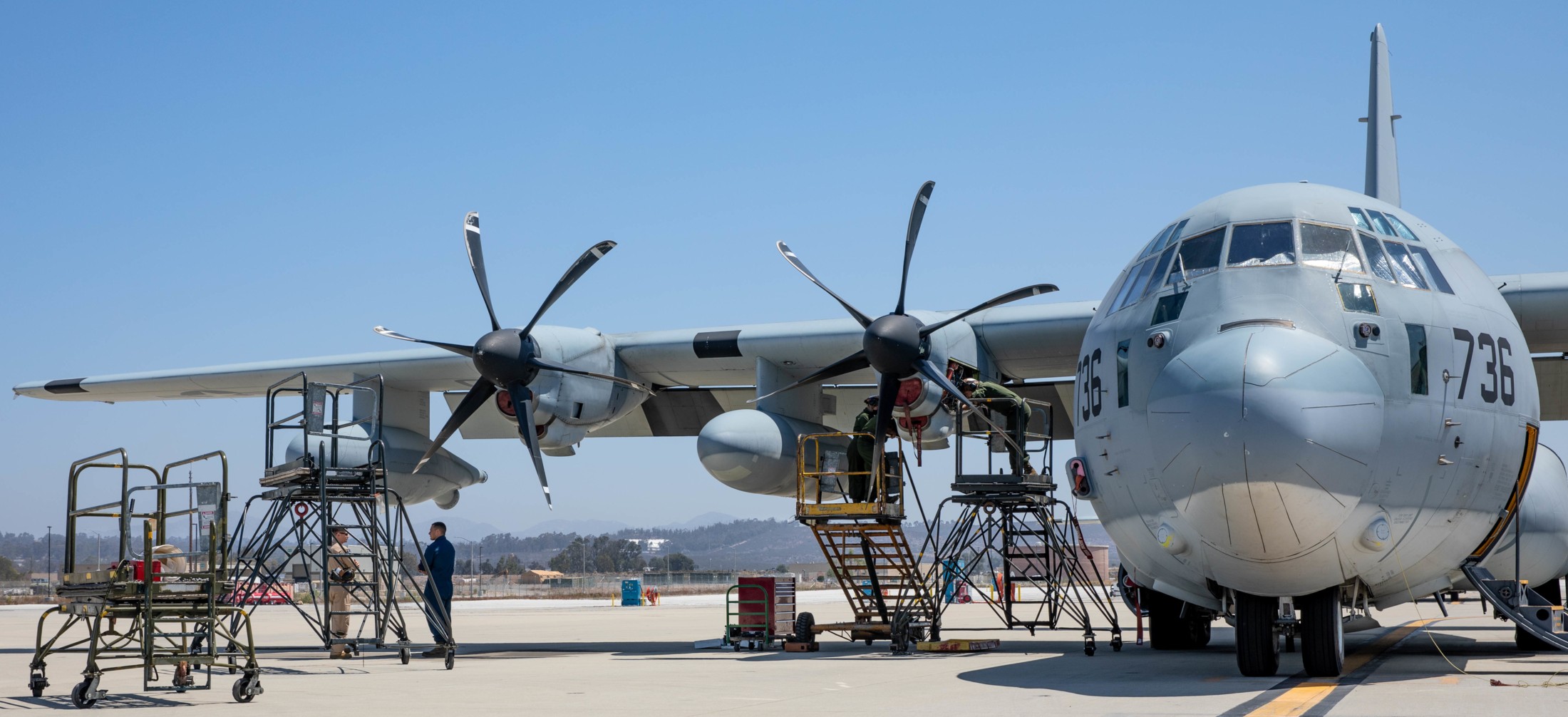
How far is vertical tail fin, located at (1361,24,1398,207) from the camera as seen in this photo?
16922mm

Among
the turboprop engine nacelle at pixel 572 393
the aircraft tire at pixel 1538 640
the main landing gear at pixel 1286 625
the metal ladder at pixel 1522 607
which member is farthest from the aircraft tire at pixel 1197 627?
the turboprop engine nacelle at pixel 572 393

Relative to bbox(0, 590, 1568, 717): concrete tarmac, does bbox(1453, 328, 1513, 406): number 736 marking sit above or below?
above

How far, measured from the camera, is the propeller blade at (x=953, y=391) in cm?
1623

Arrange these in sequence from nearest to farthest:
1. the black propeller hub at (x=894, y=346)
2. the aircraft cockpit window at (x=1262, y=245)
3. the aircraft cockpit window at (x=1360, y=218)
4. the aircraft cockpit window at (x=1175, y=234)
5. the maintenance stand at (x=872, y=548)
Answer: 1. the aircraft cockpit window at (x=1262, y=245)
2. the aircraft cockpit window at (x=1360, y=218)
3. the aircraft cockpit window at (x=1175, y=234)
4. the black propeller hub at (x=894, y=346)
5. the maintenance stand at (x=872, y=548)

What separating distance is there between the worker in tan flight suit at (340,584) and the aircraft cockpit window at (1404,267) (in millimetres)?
11189

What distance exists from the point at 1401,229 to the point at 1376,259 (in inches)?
34.4

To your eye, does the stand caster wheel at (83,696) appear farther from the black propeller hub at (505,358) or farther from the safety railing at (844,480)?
the safety railing at (844,480)

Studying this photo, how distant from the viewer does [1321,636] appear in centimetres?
1030

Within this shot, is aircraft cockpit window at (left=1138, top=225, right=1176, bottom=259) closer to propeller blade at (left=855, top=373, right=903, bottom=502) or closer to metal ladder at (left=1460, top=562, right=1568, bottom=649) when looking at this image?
metal ladder at (left=1460, top=562, right=1568, bottom=649)

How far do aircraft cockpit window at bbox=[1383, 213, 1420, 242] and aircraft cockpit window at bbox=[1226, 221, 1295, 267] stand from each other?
115cm

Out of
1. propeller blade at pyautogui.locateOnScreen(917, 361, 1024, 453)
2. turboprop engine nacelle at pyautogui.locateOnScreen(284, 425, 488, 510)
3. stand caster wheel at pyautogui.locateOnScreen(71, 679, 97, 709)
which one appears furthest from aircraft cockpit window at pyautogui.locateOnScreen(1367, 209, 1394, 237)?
turboprop engine nacelle at pyautogui.locateOnScreen(284, 425, 488, 510)

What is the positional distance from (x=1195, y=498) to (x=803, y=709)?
10.4 feet

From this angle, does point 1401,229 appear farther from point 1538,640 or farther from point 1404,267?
point 1538,640

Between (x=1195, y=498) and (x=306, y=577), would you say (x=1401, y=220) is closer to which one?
(x=1195, y=498)
